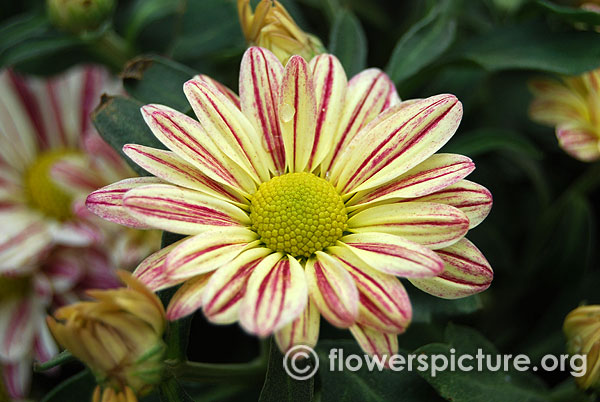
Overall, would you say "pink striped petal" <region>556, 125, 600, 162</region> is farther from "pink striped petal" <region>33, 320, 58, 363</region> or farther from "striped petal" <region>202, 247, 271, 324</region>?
"pink striped petal" <region>33, 320, 58, 363</region>

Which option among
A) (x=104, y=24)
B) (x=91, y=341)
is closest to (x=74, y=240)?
(x=104, y=24)

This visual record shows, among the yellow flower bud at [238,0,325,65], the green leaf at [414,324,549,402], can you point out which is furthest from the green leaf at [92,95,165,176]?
the green leaf at [414,324,549,402]

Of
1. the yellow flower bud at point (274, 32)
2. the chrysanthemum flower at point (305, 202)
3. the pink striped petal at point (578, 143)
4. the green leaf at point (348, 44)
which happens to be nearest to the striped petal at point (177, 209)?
the chrysanthemum flower at point (305, 202)

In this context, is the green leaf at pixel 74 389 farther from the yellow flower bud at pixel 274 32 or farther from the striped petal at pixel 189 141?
the yellow flower bud at pixel 274 32

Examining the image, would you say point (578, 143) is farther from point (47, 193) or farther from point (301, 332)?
point (47, 193)

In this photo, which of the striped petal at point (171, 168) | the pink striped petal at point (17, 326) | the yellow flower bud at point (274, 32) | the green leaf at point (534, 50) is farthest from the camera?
the pink striped petal at point (17, 326)

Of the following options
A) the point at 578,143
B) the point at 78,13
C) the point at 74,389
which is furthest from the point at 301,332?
the point at 78,13

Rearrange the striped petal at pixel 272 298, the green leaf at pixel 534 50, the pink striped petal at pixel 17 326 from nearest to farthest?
the striped petal at pixel 272 298, the green leaf at pixel 534 50, the pink striped petal at pixel 17 326

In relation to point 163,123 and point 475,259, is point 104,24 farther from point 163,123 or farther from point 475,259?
point 475,259
